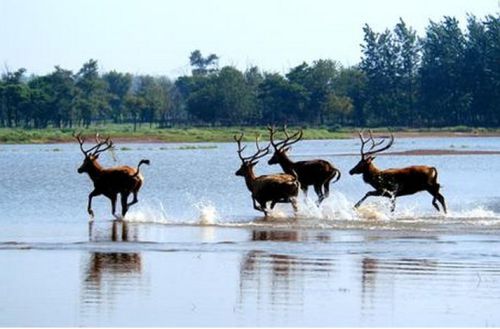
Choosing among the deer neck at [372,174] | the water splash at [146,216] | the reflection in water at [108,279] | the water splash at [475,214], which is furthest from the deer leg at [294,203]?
the reflection in water at [108,279]

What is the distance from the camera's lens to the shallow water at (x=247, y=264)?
1380cm

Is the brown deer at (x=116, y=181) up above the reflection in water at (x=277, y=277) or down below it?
above

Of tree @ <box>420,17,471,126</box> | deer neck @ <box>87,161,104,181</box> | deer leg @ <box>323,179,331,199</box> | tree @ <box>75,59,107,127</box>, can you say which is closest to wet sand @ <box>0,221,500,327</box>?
deer neck @ <box>87,161,104,181</box>

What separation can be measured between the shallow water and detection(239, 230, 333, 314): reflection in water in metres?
0.02

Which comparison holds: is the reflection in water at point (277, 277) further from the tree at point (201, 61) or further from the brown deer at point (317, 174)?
the tree at point (201, 61)

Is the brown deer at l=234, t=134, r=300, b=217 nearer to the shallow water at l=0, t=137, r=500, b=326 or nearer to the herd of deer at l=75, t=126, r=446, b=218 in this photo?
the herd of deer at l=75, t=126, r=446, b=218

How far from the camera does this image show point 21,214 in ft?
92.0

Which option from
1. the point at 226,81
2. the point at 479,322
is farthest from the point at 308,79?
the point at 479,322

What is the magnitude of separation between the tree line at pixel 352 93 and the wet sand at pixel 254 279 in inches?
3613

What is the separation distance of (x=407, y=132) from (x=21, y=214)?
79.0 meters

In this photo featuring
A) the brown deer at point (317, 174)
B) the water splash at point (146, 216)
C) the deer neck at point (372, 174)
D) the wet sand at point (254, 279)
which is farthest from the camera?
the brown deer at point (317, 174)

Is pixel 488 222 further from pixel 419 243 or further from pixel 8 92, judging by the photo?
pixel 8 92

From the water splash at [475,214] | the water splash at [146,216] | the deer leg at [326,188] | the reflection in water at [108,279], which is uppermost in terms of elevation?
the deer leg at [326,188]

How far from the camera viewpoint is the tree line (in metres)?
113
